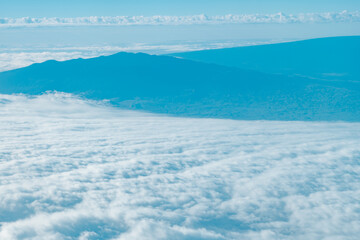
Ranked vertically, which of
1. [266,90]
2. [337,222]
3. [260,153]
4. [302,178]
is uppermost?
[266,90]

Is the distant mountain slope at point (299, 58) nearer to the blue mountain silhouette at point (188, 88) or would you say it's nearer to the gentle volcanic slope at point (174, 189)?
the blue mountain silhouette at point (188, 88)

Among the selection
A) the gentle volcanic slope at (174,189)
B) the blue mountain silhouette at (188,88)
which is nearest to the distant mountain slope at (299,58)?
the blue mountain silhouette at (188,88)

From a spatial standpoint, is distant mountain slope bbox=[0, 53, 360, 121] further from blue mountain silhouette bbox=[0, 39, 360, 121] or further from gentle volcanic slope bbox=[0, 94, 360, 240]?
gentle volcanic slope bbox=[0, 94, 360, 240]

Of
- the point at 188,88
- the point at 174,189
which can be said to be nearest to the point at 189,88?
the point at 188,88

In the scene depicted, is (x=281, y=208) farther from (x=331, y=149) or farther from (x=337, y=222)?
(x=331, y=149)

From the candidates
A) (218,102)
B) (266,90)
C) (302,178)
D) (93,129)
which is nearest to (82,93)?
(218,102)

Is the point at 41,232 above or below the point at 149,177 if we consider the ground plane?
below

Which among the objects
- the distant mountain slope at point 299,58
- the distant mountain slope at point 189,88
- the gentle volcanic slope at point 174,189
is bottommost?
the gentle volcanic slope at point 174,189
